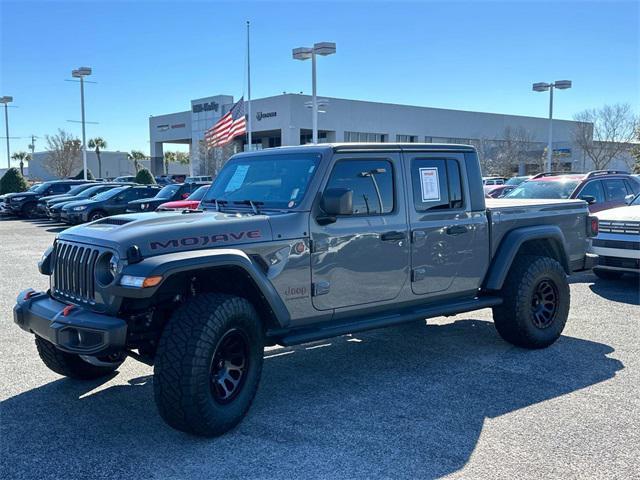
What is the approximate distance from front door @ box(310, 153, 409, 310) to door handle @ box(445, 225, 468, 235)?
1.70 feet

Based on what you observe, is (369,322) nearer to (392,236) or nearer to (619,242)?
(392,236)

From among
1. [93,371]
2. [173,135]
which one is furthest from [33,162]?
[93,371]

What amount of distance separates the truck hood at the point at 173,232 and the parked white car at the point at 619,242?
643 cm

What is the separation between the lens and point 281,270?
450 centimetres

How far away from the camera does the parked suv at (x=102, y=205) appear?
19.9 metres

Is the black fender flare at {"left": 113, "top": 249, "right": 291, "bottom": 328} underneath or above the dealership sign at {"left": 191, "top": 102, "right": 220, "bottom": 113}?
underneath

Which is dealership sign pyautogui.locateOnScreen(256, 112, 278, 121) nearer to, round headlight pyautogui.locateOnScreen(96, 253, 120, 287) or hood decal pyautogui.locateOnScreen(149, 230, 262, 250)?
hood decal pyautogui.locateOnScreen(149, 230, 262, 250)

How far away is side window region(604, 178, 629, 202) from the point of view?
12055 millimetres

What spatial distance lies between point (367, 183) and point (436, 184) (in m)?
0.82

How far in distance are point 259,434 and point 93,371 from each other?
6.02 feet

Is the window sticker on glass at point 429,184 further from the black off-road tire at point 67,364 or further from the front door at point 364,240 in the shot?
the black off-road tire at point 67,364

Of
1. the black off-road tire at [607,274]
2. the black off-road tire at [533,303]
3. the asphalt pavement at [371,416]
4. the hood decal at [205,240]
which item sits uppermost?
the hood decal at [205,240]

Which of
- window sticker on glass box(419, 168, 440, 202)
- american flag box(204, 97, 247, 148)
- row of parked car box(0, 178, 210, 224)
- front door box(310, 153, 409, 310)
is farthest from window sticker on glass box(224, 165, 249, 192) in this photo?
american flag box(204, 97, 247, 148)

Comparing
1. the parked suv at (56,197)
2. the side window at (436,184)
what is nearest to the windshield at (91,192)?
the parked suv at (56,197)
